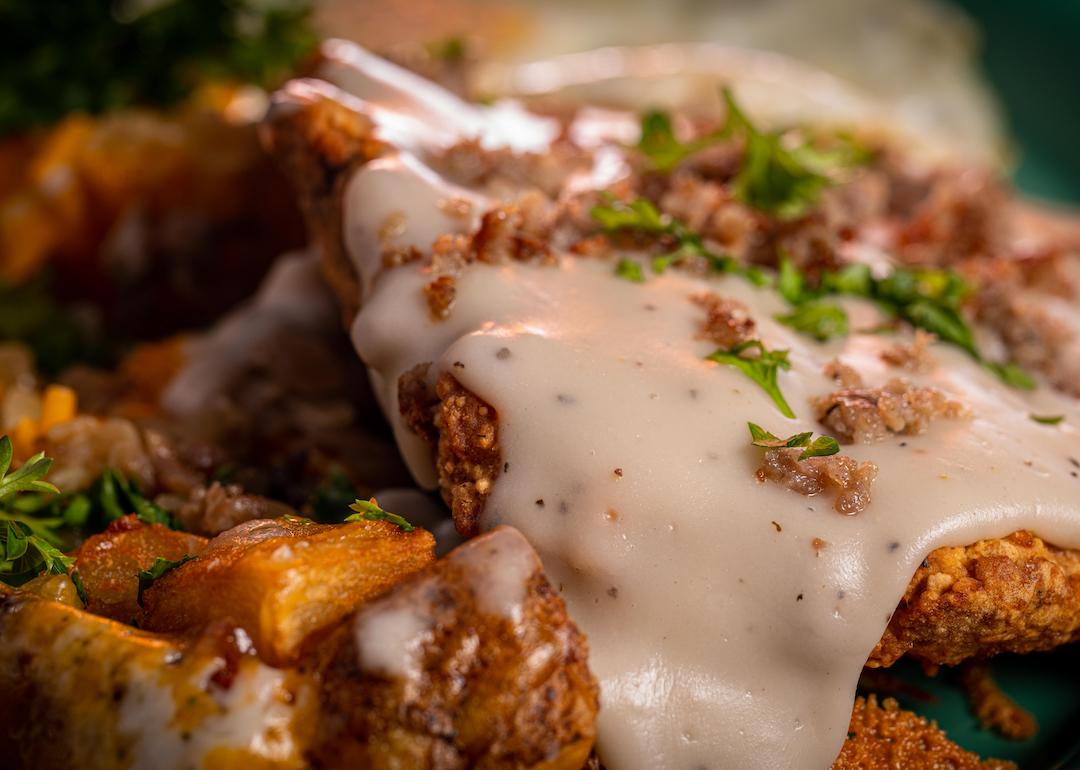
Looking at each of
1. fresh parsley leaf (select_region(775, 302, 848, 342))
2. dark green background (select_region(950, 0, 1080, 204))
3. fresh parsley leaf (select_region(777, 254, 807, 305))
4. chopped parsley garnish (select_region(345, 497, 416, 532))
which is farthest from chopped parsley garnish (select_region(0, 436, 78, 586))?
dark green background (select_region(950, 0, 1080, 204))

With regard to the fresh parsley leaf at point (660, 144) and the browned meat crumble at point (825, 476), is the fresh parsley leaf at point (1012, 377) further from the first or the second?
the fresh parsley leaf at point (660, 144)

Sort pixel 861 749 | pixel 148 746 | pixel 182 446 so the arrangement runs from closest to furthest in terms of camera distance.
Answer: pixel 148 746, pixel 861 749, pixel 182 446

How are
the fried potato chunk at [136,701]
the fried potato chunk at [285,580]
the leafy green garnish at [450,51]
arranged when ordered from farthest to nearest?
the leafy green garnish at [450,51]
the fried potato chunk at [285,580]
the fried potato chunk at [136,701]

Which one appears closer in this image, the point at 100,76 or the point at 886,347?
the point at 886,347

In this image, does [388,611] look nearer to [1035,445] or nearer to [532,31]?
[1035,445]

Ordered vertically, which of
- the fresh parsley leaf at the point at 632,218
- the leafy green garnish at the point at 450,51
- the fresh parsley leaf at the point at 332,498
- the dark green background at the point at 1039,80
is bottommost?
the dark green background at the point at 1039,80

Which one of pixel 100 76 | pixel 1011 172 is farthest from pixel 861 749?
pixel 1011 172

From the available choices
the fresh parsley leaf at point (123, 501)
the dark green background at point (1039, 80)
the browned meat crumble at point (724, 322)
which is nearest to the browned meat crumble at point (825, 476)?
the browned meat crumble at point (724, 322)

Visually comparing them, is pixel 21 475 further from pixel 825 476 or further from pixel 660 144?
pixel 660 144
